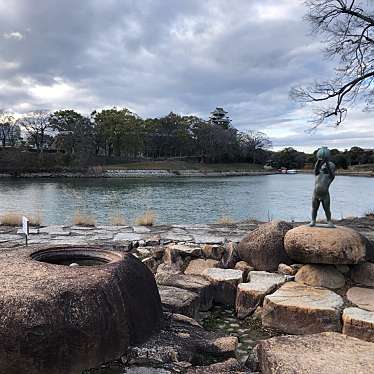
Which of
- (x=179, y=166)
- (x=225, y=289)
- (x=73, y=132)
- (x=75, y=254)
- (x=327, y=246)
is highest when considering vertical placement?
(x=73, y=132)

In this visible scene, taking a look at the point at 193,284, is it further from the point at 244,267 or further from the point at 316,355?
the point at 316,355

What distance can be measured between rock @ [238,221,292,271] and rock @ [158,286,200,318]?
5.55 ft

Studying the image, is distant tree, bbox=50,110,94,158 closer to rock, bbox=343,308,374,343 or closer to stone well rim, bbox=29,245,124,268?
stone well rim, bbox=29,245,124,268

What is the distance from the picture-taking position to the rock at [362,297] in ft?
16.5

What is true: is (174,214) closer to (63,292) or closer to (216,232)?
(216,232)

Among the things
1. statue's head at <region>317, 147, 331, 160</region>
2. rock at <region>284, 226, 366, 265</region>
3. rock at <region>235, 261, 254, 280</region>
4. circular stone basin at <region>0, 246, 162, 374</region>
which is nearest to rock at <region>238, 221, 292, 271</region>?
rock at <region>235, 261, 254, 280</region>

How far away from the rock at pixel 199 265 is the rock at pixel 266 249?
0.51 m

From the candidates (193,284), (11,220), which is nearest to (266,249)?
(193,284)

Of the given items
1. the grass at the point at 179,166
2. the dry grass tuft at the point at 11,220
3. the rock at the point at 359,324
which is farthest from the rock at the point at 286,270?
the grass at the point at 179,166

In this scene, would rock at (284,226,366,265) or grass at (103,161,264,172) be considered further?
grass at (103,161,264,172)

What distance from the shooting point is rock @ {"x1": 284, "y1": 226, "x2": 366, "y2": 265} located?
554cm

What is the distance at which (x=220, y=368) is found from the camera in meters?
3.26

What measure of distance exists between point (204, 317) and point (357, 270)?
2.38 metres

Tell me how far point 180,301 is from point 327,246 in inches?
86.7
